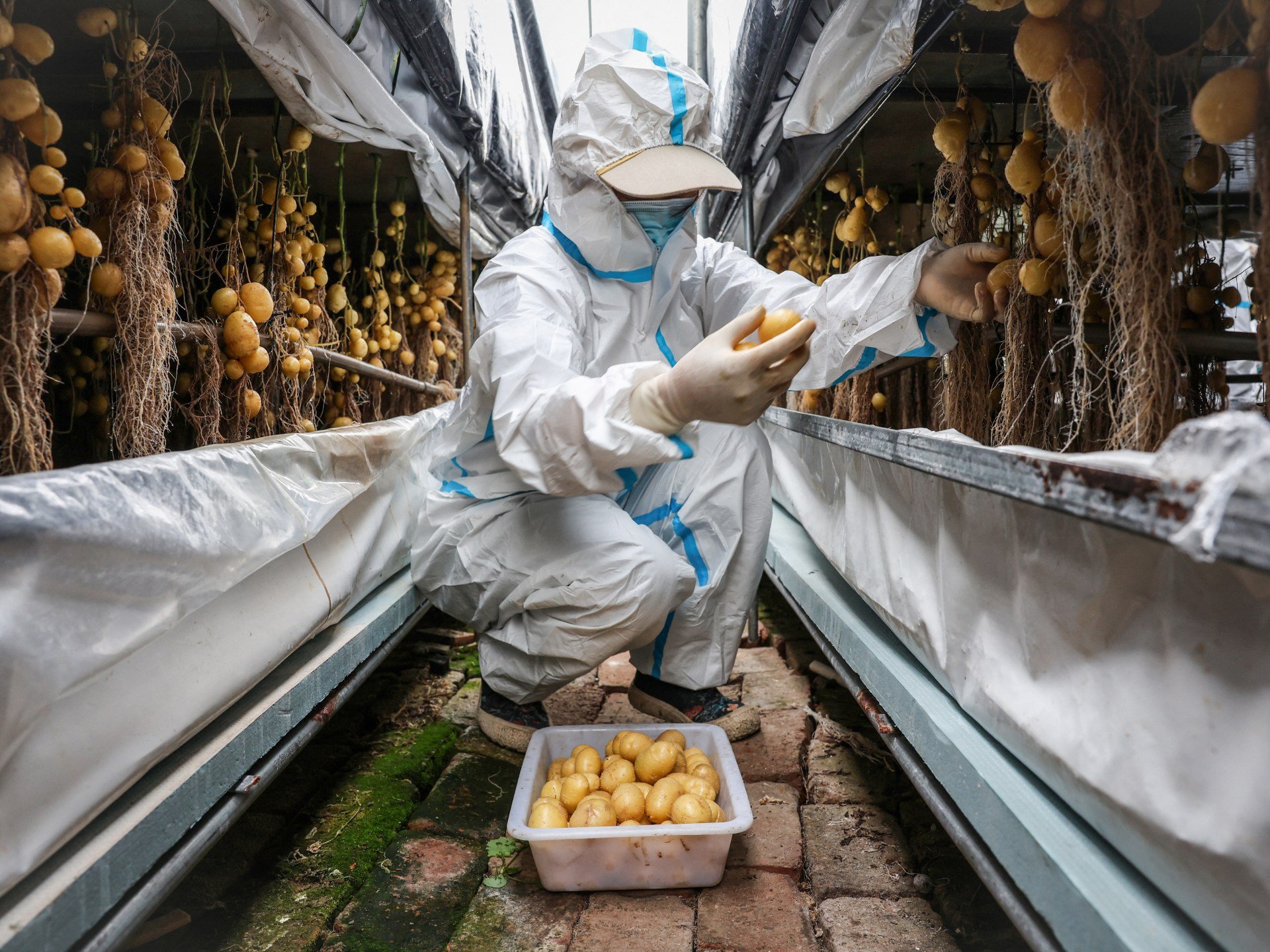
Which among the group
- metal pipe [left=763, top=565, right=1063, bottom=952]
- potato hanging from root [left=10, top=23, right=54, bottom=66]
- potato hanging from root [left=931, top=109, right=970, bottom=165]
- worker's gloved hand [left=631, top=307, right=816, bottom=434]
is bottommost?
metal pipe [left=763, top=565, right=1063, bottom=952]

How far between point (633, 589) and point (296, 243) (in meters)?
1.50

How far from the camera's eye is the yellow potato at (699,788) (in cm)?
170

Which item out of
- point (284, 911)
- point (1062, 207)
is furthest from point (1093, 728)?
point (284, 911)

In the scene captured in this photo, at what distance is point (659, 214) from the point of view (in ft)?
6.66

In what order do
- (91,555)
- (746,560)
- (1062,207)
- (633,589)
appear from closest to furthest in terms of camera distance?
(91,555), (1062,207), (633,589), (746,560)

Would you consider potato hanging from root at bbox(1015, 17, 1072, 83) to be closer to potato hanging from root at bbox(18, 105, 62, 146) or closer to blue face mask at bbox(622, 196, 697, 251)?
blue face mask at bbox(622, 196, 697, 251)

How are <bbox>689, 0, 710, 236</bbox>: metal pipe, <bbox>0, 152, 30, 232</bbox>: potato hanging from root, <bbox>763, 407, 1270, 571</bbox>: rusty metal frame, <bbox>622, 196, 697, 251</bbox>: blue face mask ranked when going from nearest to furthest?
<bbox>763, 407, 1270, 571</bbox>: rusty metal frame, <bbox>0, 152, 30, 232</bbox>: potato hanging from root, <bbox>622, 196, 697, 251</bbox>: blue face mask, <bbox>689, 0, 710, 236</bbox>: metal pipe

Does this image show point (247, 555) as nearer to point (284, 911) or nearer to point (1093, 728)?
point (284, 911)

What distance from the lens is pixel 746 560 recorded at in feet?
7.68

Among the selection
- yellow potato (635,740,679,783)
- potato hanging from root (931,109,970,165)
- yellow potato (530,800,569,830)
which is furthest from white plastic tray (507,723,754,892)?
potato hanging from root (931,109,970,165)

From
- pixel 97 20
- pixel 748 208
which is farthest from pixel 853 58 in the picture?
pixel 748 208

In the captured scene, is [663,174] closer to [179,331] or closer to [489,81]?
[179,331]

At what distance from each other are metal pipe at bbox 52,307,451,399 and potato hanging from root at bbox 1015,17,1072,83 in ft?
5.55

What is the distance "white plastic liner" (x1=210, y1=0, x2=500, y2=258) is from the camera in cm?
177
